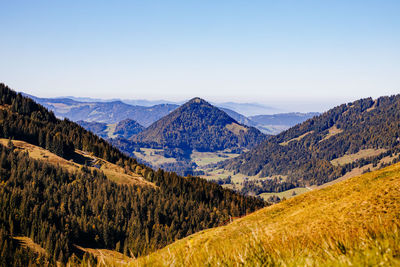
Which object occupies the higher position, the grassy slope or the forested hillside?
the grassy slope

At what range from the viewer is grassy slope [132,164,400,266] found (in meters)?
4.73

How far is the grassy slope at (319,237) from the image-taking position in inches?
186

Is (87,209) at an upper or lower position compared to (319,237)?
lower

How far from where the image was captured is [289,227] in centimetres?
2491

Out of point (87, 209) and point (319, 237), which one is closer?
point (319, 237)

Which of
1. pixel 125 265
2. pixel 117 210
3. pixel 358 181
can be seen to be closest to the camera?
pixel 125 265

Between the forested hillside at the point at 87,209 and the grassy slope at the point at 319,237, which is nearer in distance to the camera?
the grassy slope at the point at 319,237

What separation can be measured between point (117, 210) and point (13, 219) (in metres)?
54.7

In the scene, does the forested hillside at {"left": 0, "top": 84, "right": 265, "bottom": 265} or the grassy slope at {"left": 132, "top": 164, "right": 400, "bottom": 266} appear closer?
the grassy slope at {"left": 132, "top": 164, "right": 400, "bottom": 266}

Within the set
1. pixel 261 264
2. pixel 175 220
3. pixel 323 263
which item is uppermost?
pixel 323 263

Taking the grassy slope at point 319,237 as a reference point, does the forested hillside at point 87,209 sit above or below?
below

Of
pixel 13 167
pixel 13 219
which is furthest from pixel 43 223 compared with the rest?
pixel 13 167

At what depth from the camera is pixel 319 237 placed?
7.39m

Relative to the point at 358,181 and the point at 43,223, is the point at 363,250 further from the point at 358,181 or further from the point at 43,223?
the point at 43,223
